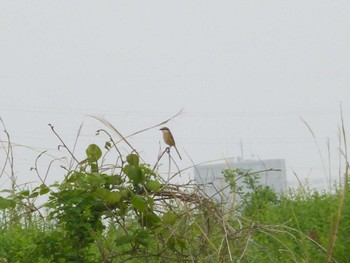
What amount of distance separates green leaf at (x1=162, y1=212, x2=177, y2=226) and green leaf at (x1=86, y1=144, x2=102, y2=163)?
1.34 feet

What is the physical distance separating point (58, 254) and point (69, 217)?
→ 0.20 meters

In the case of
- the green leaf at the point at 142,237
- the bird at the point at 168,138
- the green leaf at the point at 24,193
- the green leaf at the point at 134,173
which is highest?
the bird at the point at 168,138

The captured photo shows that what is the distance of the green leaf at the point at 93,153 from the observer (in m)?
3.41

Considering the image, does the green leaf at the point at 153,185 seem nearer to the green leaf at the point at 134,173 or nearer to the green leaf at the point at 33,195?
the green leaf at the point at 134,173

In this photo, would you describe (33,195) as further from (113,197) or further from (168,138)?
(168,138)

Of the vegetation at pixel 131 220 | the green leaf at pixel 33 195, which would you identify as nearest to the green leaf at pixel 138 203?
the vegetation at pixel 131 220

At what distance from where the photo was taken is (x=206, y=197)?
11.4ft

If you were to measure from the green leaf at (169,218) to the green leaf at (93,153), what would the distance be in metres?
0.41

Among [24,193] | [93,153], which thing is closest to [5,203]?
Answer: [24,193]

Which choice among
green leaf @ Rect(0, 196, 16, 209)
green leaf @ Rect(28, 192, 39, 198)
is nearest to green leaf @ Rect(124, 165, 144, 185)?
green leaf @ Rect(28, 192, 39, 198)

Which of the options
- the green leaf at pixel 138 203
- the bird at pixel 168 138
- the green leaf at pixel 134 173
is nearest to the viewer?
the green leaf at pixel 138 203

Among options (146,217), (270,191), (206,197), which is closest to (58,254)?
(146,217)

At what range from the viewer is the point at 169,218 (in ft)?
11.0

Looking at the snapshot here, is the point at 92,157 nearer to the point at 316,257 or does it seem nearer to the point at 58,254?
the point at 58,254
